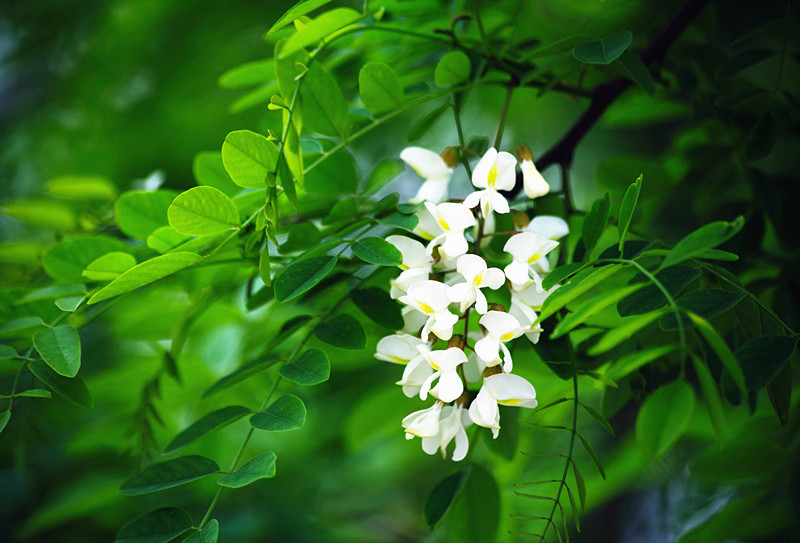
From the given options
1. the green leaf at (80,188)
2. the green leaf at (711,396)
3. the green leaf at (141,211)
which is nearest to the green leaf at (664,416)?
the green leaf at (711,396)

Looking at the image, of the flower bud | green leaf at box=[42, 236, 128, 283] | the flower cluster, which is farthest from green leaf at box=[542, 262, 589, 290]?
green leaf at box=[42, 236, 128, 283]

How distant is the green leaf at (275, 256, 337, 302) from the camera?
0.37m

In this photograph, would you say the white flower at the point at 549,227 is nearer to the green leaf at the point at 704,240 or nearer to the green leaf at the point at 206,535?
the green leaf at the point at 704,240

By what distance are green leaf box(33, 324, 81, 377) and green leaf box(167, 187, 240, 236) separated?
109mm

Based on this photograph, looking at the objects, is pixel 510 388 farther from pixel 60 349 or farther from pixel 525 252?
pixel 60 349

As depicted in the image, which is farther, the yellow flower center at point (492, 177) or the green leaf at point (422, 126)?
the green leaf at point (422, 126)

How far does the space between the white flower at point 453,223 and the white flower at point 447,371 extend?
0.06 meters

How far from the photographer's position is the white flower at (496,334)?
1.12 feet

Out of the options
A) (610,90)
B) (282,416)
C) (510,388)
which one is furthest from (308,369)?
(610,90)

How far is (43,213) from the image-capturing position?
62 centimetres

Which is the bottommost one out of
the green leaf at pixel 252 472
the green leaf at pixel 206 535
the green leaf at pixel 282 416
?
the green leaf at pixel 206 535

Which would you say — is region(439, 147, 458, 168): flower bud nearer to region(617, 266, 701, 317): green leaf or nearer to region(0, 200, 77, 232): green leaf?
region(617, 266, 701, 317): green leaf

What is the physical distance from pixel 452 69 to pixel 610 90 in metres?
0.16

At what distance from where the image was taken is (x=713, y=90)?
0.56 metres
